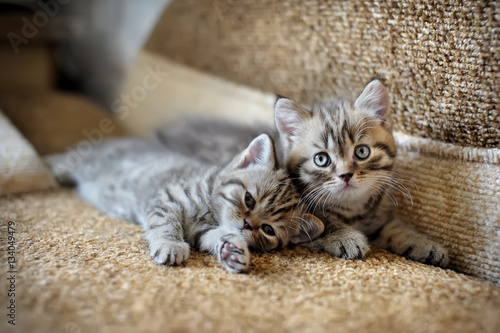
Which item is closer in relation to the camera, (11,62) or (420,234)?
(420,234)

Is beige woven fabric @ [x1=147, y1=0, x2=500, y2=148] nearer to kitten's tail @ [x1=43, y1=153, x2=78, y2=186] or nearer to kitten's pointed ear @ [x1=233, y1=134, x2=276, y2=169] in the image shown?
kitten's pointed ear @ [x1=233, y1=134, x2=276, y2=169]

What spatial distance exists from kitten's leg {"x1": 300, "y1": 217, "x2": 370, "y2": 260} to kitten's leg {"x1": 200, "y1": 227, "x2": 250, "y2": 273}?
0.27 meters

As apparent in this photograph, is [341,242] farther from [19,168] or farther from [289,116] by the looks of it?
[19,168]

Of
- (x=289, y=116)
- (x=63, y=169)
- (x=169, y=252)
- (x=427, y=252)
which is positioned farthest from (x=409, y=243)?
(x=63, y=169)

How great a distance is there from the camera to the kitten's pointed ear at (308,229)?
1.32 m

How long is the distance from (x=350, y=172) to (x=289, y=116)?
29cm

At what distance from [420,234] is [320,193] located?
374 millimetres

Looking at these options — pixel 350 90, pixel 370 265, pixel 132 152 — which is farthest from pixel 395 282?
pixel 132 152

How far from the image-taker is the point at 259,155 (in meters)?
1.39

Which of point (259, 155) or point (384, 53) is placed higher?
point (384, 53)

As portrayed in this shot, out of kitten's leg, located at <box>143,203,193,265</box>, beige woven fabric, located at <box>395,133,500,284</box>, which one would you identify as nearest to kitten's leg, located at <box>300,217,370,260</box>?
beige woven fabric, located at <box>395,133,500,284</box>

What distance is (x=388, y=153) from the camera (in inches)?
54.0

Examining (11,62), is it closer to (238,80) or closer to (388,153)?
(238,80)

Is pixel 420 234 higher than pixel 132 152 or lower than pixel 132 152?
higher
